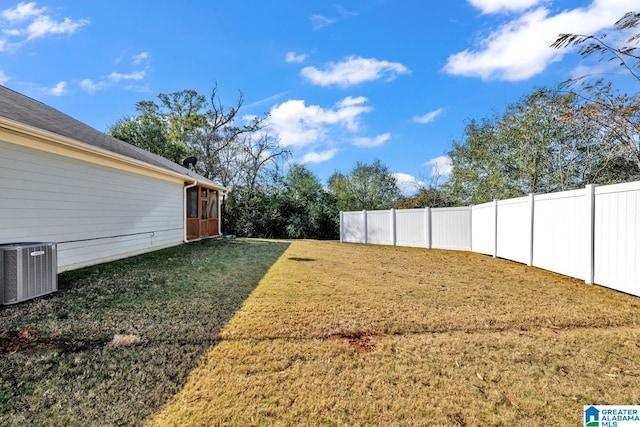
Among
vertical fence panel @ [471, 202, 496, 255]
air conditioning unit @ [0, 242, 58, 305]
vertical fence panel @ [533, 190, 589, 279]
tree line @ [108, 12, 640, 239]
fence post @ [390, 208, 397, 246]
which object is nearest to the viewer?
air conditioning unit @ [0, 242, 58, 305]

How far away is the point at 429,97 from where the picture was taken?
13492 mm

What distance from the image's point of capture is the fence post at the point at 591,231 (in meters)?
4.91

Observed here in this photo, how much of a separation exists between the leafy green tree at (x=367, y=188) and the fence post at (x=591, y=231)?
13.3 metres

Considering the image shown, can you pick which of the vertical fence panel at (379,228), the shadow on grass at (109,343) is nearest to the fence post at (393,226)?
the vertical fence panel at (379,228)

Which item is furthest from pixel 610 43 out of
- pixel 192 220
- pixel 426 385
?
pixel 192 220

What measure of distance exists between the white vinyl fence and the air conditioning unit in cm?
885

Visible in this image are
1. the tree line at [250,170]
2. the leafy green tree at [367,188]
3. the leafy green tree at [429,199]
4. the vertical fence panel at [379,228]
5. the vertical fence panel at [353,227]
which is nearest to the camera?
the vertical fence panel at [379,228]

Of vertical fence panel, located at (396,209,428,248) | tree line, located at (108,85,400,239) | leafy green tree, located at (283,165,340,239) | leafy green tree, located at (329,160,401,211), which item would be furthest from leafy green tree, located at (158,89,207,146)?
vertical fence panel, located at (396,209,428,248)

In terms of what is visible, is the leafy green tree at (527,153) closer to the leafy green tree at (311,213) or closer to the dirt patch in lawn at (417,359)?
the leafy green tree at (311,213)

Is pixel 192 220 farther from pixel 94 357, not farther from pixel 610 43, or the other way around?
pixel 610 43

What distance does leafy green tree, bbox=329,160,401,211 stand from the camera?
1828cm

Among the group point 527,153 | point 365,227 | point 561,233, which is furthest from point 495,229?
point 527,153

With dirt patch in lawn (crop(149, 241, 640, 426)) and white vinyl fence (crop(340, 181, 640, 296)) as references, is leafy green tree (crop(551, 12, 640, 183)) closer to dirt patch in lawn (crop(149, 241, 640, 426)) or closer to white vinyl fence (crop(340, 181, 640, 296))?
white vinyl fence (crop(340, 181, 640, 296))

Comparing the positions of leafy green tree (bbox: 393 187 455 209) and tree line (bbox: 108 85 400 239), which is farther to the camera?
tree line (bbox: 108 85 400 239)
